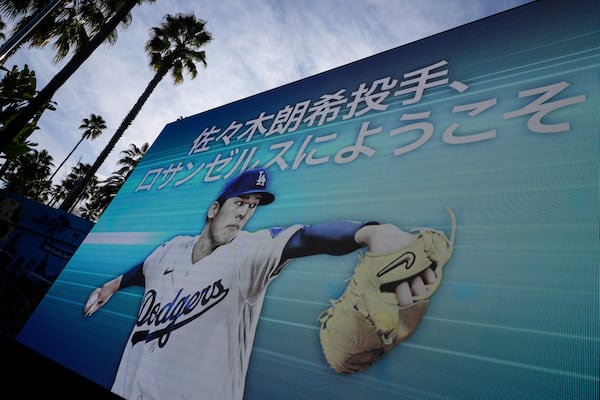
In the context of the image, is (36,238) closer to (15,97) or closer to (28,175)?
(15,97)

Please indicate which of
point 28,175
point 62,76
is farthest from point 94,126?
point 62,76

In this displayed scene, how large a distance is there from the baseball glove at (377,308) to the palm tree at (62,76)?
6436mm

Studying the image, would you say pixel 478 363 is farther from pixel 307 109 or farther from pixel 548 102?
pixel 307 109

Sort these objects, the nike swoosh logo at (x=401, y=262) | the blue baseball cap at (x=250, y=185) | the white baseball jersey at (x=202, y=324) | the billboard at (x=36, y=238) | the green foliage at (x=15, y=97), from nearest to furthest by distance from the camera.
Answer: the nike swoosh logo at (x=401, y=262) < the white baseball jersey at (x=202, y=324) < the blue baseball cap at (x=250, y=185) < the green foliage at (x=15, y=97) < the billboard at (x=36, y=238)

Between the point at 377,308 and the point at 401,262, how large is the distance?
293 millimetres

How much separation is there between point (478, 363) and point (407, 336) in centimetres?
32

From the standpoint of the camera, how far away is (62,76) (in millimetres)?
6094

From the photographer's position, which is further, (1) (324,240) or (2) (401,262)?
(1) (324,240)

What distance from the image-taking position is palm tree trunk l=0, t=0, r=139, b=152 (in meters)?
5.57

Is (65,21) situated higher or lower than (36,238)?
higher

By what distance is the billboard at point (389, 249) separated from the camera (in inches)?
59.2

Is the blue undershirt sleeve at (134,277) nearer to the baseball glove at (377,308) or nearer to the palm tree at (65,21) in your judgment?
the baseball glove at (377,308)

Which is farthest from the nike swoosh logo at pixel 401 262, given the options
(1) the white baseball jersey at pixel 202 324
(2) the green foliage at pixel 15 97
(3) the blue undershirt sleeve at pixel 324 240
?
(2) the green foliage at pixel 15 97

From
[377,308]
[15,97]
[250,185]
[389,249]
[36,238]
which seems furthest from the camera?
[36,238]
